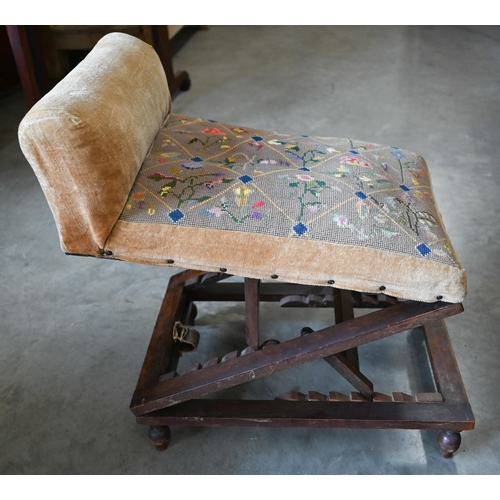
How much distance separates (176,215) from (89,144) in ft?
0.67

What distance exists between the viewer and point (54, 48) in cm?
300

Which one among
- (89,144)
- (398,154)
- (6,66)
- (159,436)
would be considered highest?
(89,144)

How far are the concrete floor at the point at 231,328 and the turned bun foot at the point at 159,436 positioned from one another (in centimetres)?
3

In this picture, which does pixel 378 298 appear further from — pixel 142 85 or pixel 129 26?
pixel 129 26

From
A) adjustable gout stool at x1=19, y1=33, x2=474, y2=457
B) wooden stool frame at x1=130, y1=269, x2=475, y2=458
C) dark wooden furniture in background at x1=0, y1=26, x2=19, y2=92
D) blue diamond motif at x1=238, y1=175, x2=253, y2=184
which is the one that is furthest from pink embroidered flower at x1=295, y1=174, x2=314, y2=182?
dark wooden furniture in background at x1=0, y1=26, x2=19, y2=92

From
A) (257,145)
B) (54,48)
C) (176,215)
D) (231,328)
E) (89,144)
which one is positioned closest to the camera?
(89,144)

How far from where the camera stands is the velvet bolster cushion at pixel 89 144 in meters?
0.98

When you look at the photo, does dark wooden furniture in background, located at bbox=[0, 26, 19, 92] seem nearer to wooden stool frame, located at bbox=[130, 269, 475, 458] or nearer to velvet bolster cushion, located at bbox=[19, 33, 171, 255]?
velvet bolster cushion, located at bbox=[19, 33, 171, 255]

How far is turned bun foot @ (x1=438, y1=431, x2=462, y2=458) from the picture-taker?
125 centimetres

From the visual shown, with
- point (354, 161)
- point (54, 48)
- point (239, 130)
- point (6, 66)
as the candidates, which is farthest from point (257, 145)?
point (6, 66)

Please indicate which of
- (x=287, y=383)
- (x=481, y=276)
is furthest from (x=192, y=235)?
(x=481, y=276)

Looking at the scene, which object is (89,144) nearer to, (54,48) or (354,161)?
(354,161)

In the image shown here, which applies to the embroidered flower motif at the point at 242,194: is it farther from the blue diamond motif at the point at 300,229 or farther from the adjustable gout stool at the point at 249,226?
the blue diamond motif at the point at 300,229
